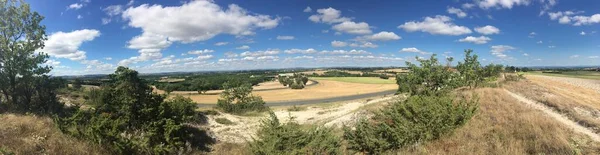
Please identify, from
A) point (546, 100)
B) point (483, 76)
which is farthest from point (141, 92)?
point (483, 76)

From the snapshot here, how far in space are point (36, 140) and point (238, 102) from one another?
45110 millimetres

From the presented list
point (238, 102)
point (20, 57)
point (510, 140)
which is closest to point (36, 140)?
point (20, 57)

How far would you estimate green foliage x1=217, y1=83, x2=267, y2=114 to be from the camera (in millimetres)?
53719

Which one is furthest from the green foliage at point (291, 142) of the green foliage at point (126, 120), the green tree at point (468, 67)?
the green tree at point (468, 67)

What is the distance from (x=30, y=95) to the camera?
1817 cm

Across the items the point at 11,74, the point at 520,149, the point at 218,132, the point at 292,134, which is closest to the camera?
the point at 520,149

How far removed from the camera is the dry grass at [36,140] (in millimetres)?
10281

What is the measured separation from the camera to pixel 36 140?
11.1 meters

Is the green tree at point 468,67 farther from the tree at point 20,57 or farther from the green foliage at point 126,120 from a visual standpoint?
Answer: the tree at point 20,57

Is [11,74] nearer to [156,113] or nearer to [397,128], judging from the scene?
[156,113]

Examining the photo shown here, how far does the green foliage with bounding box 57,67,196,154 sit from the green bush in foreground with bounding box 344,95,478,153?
379 inches

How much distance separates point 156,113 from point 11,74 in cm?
914

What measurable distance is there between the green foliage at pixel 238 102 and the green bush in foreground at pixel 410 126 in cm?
4214

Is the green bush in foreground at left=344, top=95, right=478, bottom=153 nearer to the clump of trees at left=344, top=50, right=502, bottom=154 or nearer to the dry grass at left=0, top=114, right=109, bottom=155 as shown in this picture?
the clump of trees at left=344, top=50, right=502, bottom=154
